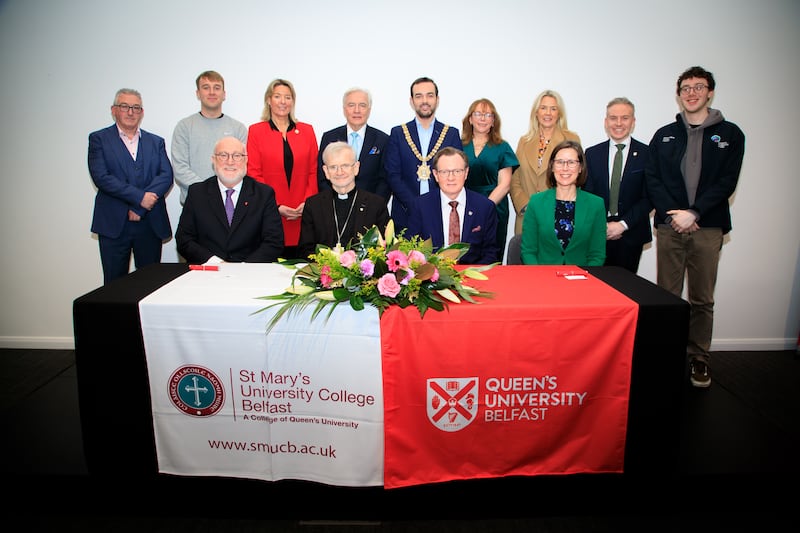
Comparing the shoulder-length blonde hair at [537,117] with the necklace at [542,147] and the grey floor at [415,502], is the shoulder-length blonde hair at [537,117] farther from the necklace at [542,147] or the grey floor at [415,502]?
the grey floor at [415,502]

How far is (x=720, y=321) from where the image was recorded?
4688 millimetres

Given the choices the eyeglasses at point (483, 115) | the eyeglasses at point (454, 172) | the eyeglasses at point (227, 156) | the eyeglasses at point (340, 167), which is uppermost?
the eyeglasses at point (483, 115)

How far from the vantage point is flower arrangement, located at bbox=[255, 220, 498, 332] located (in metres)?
2.14

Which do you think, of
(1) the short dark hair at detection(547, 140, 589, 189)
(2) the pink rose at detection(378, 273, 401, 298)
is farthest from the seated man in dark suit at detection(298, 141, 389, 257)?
(2) the pink rose at detection(378, 273, 401, 298)

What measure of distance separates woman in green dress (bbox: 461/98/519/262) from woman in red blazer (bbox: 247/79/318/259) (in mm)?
1236

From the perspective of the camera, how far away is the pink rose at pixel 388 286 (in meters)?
2.10

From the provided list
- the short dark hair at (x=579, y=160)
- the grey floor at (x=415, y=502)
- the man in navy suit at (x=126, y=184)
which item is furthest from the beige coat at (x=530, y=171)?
the man in navy suit at (x=126, y=184)

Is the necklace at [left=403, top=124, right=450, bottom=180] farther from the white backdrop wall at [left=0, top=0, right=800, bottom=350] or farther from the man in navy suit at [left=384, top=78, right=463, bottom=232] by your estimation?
the white backdrop wall at [left=0, top=0, right=800, bottom=350]

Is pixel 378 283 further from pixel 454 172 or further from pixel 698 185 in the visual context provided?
pixel 698 185

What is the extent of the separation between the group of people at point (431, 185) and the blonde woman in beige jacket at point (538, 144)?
1 centimetres

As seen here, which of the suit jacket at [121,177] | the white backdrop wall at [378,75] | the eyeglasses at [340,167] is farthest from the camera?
the white backdrop wall at [378,75]

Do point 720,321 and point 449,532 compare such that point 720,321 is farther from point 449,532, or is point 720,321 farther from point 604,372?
point 449,532

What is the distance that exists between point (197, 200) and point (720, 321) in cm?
431

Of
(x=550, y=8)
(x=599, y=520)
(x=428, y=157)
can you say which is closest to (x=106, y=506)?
(x=599, y=520)
